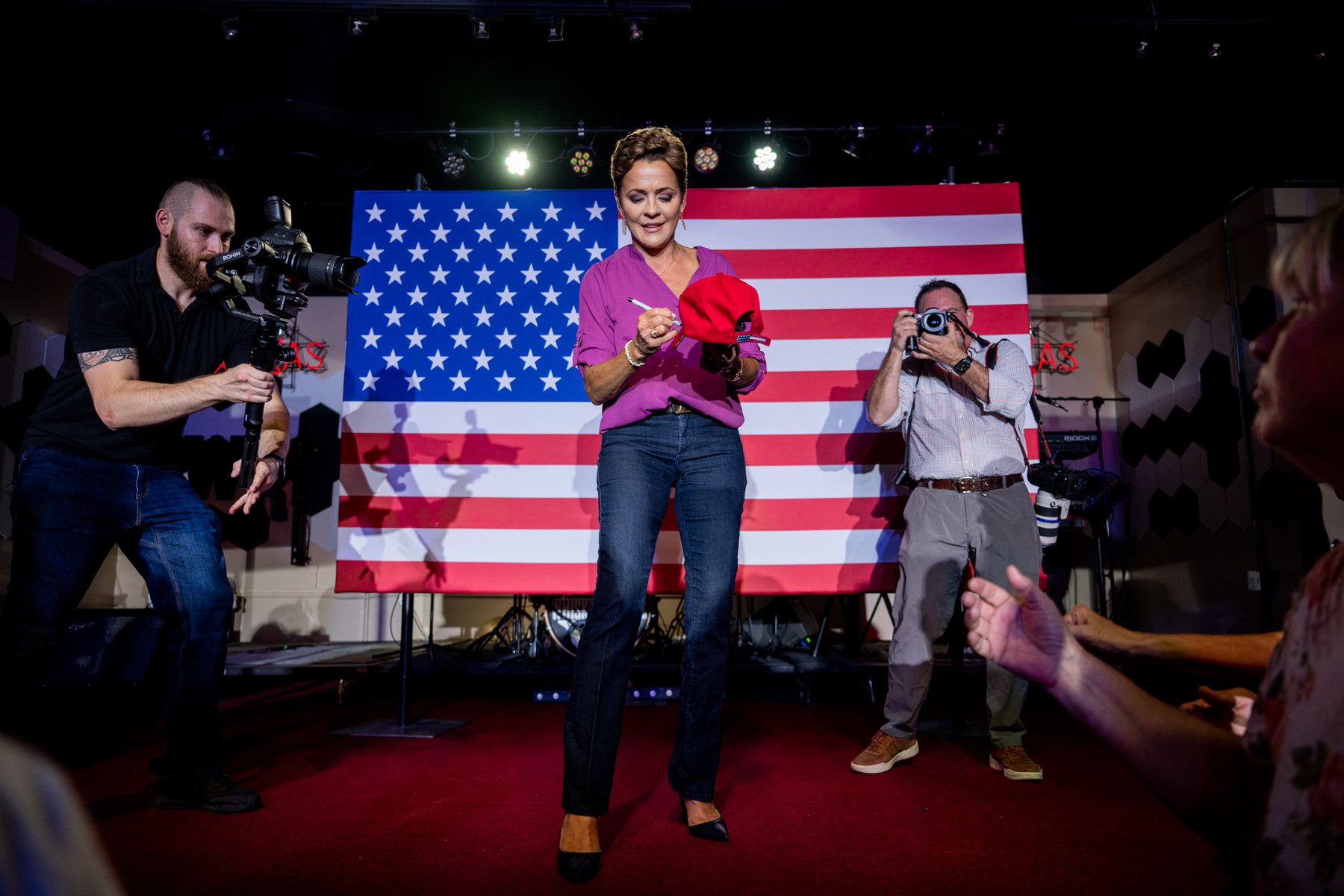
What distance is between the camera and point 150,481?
214 cm

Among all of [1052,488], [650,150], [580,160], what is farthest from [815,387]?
[580,160]

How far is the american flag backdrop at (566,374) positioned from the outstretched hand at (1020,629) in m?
2.27

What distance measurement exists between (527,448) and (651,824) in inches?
66.6

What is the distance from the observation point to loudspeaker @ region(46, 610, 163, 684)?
335 cm

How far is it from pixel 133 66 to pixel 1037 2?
4.82 metres

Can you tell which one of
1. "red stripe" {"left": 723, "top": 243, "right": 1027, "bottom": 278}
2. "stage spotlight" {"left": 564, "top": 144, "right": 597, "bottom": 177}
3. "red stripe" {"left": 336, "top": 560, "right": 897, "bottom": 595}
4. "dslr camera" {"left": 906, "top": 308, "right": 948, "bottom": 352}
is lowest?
"red stripe" {"left": 336, "top": 560, "right": 897, "bottom": 595}

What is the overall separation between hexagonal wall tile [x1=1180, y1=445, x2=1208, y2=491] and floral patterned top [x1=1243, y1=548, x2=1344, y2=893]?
5.78 meters

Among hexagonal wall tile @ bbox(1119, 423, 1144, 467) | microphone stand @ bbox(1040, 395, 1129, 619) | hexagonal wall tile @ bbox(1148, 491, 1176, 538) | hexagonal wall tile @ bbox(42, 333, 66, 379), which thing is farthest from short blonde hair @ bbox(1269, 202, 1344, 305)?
hexagonal wall tile @ bbox(42, 333, 66, 379)

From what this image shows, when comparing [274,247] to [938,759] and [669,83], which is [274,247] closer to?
[938,759]

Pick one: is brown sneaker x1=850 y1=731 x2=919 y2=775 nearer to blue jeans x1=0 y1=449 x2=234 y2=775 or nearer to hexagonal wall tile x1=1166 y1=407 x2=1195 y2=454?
blue jeans x1=0 y1=449 x2=234 y2=775

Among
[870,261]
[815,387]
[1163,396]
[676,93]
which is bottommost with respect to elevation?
[815,387]

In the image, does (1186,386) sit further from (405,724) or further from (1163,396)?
(405,724)

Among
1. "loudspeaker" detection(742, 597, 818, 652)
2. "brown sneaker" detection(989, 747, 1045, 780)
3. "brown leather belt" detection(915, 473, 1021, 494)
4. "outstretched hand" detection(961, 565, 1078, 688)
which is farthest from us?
"loudspeaker" detection(742, 597, 818, 652)

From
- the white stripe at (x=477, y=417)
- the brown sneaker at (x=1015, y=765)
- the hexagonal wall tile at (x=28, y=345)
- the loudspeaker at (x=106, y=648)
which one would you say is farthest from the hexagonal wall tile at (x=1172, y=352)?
A: the hexagonal wall tile at (x=28, y=345)
